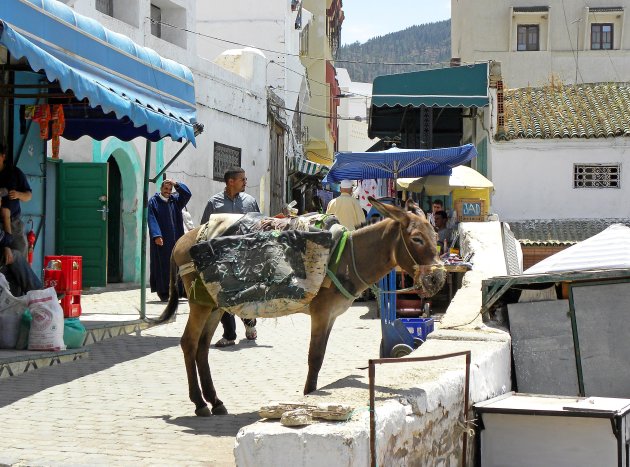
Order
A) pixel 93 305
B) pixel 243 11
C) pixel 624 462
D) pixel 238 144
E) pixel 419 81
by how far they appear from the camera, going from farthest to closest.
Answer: pixel 243 11 → pixel 238 144 → pixel 419 81 → pixel 93 305 → pixel 624 462

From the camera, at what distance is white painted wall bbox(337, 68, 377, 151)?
55031 millimetres

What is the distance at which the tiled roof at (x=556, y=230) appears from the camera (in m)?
18.8

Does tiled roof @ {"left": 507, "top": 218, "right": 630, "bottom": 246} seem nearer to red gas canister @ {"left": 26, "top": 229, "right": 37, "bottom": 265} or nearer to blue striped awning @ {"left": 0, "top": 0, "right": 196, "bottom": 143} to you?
blue striped awning @ {"left": 0, "top": 0, "right": 196, "bottom": 143}

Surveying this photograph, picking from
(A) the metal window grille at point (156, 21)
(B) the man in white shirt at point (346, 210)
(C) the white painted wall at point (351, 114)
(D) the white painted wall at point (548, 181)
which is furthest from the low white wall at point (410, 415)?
(C) the white painted wall at point (351, 114)

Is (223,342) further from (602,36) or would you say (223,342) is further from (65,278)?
(602,36)

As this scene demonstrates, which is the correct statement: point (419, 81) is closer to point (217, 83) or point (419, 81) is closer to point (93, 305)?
point (217, 83)

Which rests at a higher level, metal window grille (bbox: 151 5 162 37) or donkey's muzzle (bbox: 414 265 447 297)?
metal window grille (bbox: 151 5 162 37)

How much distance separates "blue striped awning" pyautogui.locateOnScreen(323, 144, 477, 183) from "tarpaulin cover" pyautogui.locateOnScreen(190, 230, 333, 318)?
812 centimetres

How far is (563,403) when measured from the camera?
233 inches

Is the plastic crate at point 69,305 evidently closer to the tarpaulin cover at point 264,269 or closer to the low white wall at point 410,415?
the tarpaulin cover at point 264,269

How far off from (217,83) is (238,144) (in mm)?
2159

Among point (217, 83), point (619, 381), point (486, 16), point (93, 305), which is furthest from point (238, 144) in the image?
point (619, 381)

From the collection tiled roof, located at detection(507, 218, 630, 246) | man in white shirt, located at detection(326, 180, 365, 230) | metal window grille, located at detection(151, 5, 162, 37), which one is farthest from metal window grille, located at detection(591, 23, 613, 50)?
man in white shirt, located at detection(326, 180, 365, 230)

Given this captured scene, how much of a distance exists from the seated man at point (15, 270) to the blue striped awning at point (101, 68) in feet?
5.64
